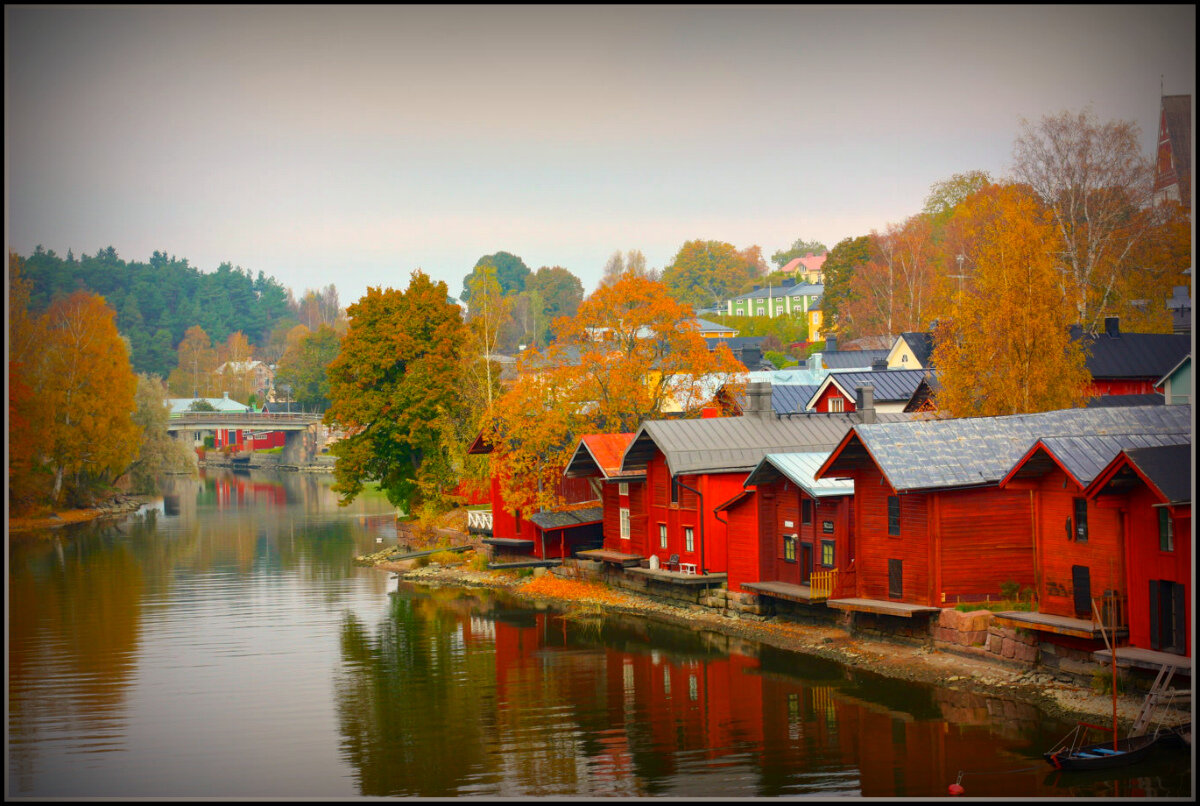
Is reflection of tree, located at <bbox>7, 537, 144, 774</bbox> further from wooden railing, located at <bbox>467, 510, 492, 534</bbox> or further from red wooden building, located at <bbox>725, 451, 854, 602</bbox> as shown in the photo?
red wooden building, located at <bbox>725, 451, 854, 602</bbox>

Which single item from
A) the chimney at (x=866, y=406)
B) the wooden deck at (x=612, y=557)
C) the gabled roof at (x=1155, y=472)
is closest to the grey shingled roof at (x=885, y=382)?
the chimney at (x=866, y=406)

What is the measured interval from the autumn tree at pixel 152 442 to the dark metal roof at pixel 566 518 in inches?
1744

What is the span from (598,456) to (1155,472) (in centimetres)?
2462

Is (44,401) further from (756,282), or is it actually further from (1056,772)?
(756,282)

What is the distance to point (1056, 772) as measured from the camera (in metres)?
21.8

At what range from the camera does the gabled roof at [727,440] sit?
41344 millimetres

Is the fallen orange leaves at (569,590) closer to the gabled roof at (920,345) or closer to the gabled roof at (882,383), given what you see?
the gabled roof at (882,383)

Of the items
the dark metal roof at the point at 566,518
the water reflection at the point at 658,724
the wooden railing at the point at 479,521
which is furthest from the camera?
the wooden railing at the point at 479,521

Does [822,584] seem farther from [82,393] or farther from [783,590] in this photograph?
[82,393]

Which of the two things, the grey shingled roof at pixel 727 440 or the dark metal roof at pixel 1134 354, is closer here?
the grey shingled roof at pixel 727 440

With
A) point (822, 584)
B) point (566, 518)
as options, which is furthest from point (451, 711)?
point (566, 518)

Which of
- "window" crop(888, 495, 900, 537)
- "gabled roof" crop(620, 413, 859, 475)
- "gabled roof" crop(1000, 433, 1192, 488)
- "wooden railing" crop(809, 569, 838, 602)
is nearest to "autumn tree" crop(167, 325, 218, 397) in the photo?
"gabled roof" crop(620, 413, 859, 475)

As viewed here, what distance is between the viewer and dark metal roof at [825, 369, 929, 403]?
177 ft

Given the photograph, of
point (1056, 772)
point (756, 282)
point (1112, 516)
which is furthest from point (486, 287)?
point (756, 282)
